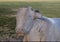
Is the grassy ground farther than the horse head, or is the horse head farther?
the grassy ground

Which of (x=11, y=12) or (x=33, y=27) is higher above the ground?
(x=33, y=27)

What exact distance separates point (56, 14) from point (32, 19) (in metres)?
2.52

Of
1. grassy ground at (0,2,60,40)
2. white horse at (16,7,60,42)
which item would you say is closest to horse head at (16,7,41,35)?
white horse at (16,7,60,42)

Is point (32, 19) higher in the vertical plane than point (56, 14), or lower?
higher

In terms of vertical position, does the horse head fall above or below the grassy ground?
above

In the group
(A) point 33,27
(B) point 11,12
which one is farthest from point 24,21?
(B) point 11,12

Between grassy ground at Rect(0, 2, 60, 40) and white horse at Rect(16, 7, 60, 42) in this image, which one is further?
grassy ground at Rect(0, 2, 60, 40)

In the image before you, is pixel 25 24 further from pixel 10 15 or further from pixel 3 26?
pixel 10 15

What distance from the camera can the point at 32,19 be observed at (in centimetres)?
82

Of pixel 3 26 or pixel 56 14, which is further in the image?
pixel 56 14

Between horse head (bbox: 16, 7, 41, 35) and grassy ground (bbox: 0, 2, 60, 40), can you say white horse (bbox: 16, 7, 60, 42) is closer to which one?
horse head (bbox: 16, 7, 41, 35)

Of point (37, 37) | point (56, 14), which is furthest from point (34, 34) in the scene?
point (56, 14)

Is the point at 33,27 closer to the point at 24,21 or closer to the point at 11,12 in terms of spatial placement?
the point at 24,21

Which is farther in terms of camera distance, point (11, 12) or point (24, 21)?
point (11, 12)
